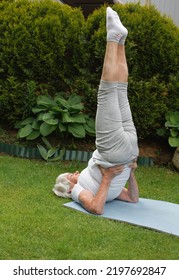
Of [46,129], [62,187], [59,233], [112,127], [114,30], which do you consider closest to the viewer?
[59,233]

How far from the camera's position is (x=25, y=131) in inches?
292

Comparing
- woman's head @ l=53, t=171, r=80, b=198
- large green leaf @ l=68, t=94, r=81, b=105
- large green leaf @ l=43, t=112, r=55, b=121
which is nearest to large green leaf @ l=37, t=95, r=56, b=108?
large green leaf @ l=43, t=112, r=55, b=121

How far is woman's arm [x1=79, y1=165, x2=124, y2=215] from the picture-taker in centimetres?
509

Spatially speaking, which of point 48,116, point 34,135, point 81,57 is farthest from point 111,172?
point 81,57

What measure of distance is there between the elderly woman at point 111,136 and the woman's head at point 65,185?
0.64 ft

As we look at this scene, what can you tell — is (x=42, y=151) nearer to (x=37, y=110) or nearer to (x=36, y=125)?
(x=36, y=125)

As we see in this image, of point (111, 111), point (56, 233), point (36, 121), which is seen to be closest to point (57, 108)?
point (36, 121)

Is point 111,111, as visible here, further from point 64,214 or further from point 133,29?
point 133,29

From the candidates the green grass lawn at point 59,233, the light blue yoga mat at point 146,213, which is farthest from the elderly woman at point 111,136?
the green grass lawn at point 59,233

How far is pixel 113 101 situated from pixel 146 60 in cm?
258

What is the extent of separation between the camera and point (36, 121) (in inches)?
294

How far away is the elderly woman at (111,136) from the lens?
16.6ft

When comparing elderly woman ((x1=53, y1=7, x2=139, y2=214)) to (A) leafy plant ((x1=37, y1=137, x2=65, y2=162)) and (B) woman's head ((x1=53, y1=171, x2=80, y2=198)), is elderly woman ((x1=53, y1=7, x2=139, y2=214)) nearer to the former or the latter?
(B) woman's head ((x1=53, y1=171, x2=80, y2=198))

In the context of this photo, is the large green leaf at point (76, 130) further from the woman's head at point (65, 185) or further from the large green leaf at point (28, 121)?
the woman's head at point (65, 185)
